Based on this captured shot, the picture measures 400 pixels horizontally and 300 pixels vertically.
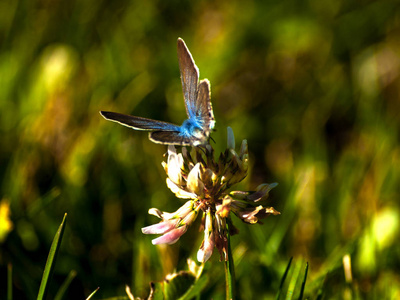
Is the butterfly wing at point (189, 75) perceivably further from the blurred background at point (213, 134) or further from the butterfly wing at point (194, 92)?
the blurred background at point (213, 134)

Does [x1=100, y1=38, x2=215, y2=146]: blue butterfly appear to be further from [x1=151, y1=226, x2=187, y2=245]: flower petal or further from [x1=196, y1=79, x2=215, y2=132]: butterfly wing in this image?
[x1=151, y1=226, x2=187, y2=245]: flower petal

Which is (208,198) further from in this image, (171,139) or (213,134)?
(213,134)

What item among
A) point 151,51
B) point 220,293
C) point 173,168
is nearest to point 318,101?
point 151,51

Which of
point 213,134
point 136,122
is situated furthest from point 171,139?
point 213,134

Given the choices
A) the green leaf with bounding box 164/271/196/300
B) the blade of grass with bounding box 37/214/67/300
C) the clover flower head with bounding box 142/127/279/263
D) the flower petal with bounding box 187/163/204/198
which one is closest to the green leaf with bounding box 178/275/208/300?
the green leaf with bounding box 164/271/196/300

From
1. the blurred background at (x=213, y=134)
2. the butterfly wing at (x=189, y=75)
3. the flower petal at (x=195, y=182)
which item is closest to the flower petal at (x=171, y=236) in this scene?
the flower petal at (x=195, y=182)
